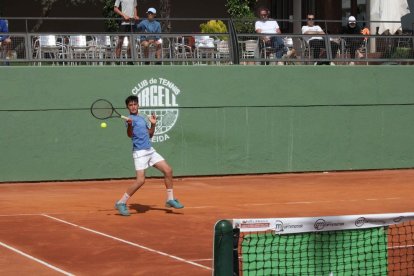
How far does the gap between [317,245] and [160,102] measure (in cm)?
1265

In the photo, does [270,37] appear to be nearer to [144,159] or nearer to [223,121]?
[223,121]

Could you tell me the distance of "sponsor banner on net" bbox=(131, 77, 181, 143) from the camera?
64.6 feet

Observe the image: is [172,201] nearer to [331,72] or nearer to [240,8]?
[331,72]

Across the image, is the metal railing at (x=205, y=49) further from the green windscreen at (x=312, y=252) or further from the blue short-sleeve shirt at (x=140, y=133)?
the green windscreen at (x=312, y=252)

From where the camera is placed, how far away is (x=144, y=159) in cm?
1410

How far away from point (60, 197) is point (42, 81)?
3189 mm

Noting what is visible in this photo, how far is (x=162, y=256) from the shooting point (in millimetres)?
11125

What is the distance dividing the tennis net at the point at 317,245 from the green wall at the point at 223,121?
40.0 feet

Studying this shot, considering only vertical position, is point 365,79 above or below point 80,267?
above

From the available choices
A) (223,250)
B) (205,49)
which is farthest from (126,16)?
(223,250)

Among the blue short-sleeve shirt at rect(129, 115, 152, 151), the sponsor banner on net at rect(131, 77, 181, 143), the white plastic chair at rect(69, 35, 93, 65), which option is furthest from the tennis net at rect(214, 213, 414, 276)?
the white plastic chair at rect(69, 35, 93, 65)

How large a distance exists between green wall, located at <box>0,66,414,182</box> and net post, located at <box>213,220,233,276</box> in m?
13.6

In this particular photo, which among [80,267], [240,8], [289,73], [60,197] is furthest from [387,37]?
[80,267]

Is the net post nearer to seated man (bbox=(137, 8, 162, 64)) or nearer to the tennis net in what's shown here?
the tennis net
